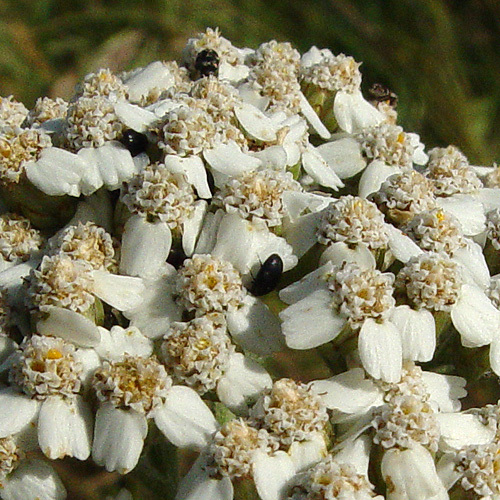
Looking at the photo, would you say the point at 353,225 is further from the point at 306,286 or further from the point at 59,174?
the point at 59,174

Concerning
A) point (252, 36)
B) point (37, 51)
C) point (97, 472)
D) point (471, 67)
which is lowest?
point (97, 472)

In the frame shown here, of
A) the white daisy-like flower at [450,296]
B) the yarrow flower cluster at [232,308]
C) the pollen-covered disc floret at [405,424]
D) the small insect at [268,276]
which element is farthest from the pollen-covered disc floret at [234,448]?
the white daisy-like flower at [450,296]

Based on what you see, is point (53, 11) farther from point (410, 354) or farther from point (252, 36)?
point (410, 354)

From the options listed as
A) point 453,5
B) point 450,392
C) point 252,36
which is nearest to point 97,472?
point 450,392

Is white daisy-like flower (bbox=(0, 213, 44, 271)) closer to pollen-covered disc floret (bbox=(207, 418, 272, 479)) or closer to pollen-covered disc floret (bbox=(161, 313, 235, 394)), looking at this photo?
pollen-covered disc floret (bbox=(161, 313, 235, 394))

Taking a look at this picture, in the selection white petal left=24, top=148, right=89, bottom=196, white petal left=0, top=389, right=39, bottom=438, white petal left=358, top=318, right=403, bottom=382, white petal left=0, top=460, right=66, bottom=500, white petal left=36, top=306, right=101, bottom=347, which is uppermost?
white petal left=358, top=318, right=403, bottom=382

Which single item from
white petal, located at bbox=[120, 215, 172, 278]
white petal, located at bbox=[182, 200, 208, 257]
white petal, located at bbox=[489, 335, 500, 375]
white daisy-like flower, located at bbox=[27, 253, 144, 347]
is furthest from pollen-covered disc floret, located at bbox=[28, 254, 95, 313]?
white petal, located at bbox=[489, 335, 500, 375]

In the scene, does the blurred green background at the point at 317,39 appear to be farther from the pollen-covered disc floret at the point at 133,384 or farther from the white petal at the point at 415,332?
the pollen-covered disc floret at the point at 133,384
